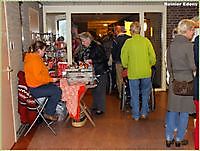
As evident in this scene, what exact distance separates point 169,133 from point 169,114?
0.22 metres

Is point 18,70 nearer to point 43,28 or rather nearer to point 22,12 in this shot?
point 22,12

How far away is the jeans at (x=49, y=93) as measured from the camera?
4230 millimetres

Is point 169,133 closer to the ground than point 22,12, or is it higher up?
closer to the ground

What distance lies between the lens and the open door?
3.51 metres

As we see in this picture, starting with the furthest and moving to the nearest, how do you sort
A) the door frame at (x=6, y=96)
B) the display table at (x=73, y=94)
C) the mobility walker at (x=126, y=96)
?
the mobility walker at (x=126, y=96) < the display table at (x=73, y=94) < the door frame at (x=6, y=96)

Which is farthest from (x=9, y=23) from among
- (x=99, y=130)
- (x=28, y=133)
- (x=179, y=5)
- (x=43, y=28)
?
(x=179, y=5)

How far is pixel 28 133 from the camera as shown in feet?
14.3

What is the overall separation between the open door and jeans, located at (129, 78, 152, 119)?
5.76 feet

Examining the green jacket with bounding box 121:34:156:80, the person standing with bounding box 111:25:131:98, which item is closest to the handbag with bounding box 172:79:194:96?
the green jacket with bounding box 121:34:156:80

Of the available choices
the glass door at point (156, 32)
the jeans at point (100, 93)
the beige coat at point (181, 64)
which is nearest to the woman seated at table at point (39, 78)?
the jeans at point (100, 93)

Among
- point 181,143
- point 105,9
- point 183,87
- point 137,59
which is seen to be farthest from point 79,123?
point 105,9

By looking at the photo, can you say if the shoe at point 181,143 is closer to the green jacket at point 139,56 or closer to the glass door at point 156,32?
the green jacket at point 139,56

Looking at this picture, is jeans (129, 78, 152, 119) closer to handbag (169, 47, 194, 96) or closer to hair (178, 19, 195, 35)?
handbag (169, 47, 194, 96)

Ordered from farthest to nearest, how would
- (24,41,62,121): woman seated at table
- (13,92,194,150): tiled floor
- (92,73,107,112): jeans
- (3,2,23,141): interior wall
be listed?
(92,73,107,112): jeans < (24,41,62,121): woman seated at table < (3,2,23,141): interior wall < (13,92,194,150): tiled floor
